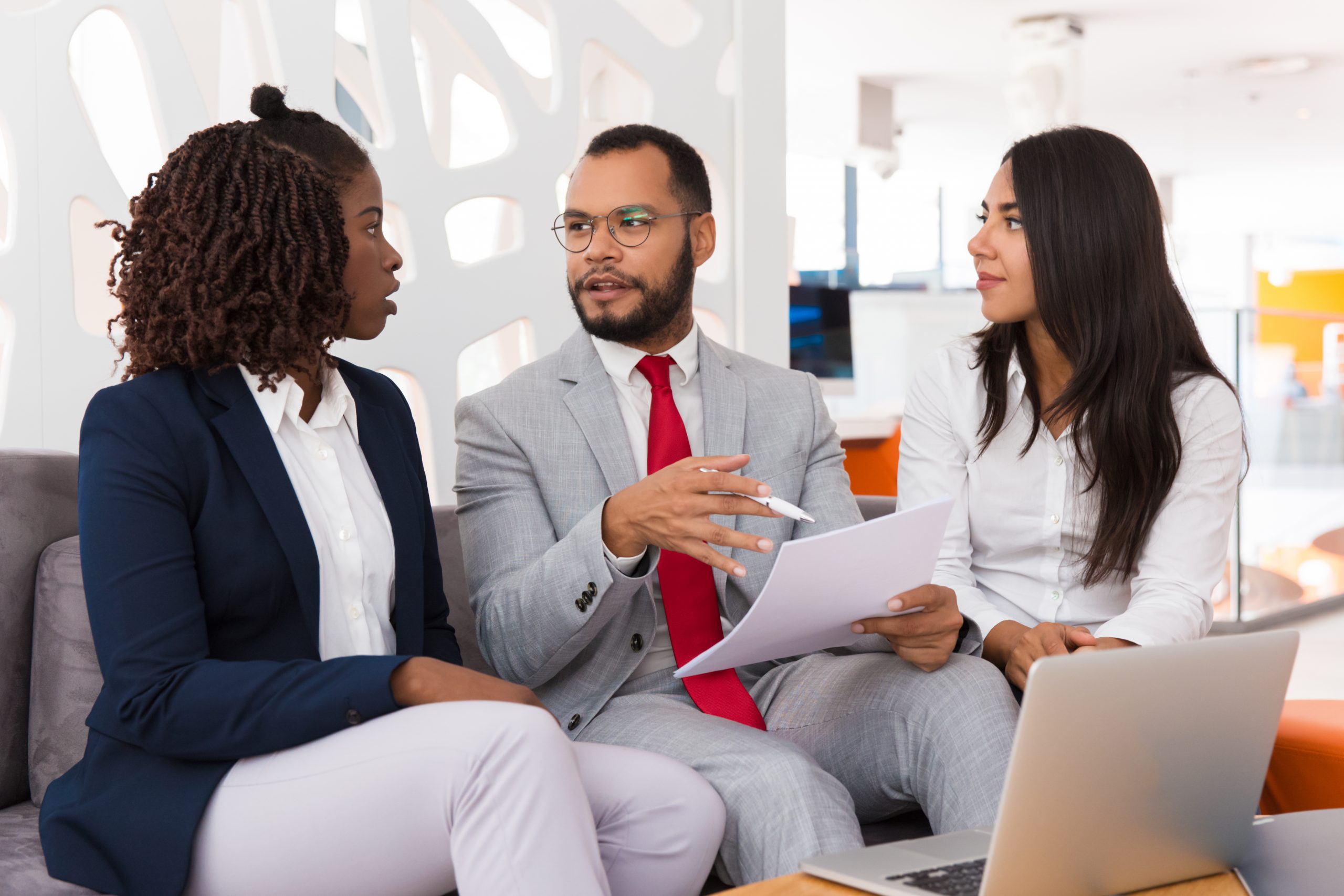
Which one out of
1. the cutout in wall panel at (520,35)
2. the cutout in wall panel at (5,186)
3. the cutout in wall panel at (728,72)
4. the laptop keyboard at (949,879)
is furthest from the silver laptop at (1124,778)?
the cutout in wall panel at (520,35)

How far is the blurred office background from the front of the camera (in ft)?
6.50

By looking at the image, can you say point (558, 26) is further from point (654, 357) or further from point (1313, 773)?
point (1313, 773)

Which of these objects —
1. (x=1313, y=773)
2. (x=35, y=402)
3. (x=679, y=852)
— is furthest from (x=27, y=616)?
(x=1313, y=773)

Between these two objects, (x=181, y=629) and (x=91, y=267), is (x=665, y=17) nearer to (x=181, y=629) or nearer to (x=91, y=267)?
(x=91, y=267)

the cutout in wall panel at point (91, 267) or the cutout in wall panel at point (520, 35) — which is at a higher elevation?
the cutout in wall panel at point (520, 35)

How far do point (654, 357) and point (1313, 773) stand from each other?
114cm

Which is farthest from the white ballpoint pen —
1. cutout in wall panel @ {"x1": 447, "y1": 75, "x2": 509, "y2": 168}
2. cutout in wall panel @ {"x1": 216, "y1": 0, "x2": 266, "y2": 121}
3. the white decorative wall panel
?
cutout in wall panel @ {"x1": 447, "y1": 75, "x2": 509, "y2": 168}

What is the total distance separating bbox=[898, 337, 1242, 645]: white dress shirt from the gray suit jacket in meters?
0.17

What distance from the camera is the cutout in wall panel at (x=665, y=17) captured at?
9.47 ft

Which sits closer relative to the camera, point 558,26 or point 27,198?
point 27,198

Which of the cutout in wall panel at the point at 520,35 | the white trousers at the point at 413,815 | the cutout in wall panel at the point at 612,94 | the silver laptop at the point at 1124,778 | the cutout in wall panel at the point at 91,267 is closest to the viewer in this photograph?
the silver laptop at the point at 1124,778

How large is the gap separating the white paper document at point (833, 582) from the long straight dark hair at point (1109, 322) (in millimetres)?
556

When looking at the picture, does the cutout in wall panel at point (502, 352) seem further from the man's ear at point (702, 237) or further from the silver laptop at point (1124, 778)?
the silver laptop at point (1124, 778)

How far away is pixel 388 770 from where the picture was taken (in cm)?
117
